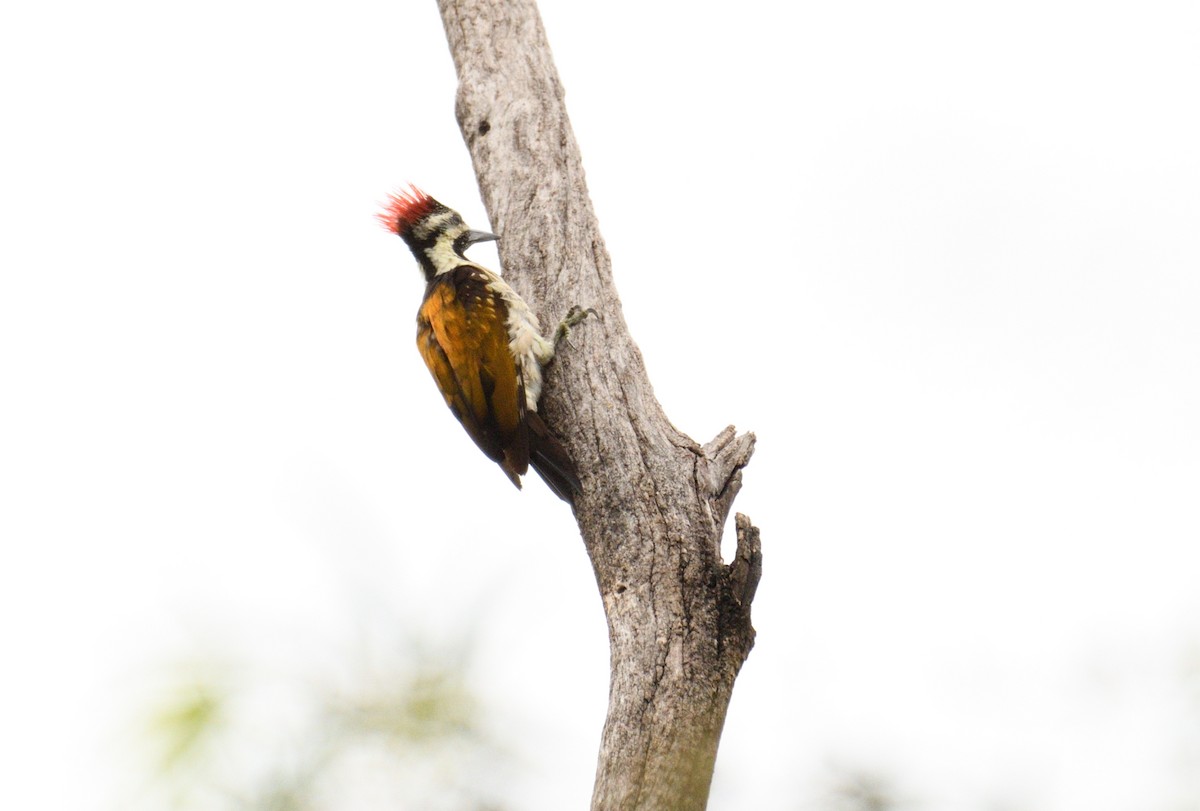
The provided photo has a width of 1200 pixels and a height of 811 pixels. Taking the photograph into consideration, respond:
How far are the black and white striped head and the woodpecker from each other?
0.15 ft

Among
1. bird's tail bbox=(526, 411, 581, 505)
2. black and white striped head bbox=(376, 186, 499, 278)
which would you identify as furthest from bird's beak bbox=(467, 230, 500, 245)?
bird's tail bbox=(526, 411, 581, 505)

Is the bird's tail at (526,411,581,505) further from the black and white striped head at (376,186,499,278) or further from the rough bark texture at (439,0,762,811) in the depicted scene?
the black and white striped head at (376,186,499,278)

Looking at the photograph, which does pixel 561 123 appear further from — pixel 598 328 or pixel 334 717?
pixel 334 717

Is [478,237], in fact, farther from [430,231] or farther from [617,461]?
[617,461]

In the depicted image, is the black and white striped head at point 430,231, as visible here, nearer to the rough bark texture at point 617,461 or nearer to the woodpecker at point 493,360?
the woodpecker at point 493,360

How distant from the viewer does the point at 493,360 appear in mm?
3895

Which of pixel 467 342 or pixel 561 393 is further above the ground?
pixel 467 342

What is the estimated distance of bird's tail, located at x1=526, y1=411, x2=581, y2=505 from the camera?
3.46 m

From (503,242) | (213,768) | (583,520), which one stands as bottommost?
(213,768)

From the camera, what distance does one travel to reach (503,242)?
13.4 ft

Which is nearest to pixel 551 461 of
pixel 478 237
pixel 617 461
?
pixel 617 461

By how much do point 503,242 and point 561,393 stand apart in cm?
72

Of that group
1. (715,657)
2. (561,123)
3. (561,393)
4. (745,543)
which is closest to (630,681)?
(715,657)

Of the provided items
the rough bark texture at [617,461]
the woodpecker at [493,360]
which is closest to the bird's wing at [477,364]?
the woodpecker at [493,360]
